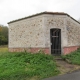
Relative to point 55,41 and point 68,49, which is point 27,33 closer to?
point 55,41

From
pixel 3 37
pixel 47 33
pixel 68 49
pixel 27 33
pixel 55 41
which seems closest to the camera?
pixel 47 33

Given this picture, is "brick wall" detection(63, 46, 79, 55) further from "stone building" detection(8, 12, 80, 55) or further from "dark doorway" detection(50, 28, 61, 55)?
"dark doorway" detection(50, 28, 61, 55)

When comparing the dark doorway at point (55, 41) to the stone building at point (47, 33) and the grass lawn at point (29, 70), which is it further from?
the grass lawn at point (29, 70)

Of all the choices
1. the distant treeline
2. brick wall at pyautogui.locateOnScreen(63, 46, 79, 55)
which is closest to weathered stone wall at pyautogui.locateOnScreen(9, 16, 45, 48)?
brick wall at pyautogui.locateOnScreen(63, 46, 79, 55)

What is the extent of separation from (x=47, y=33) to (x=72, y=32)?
10.2 ft

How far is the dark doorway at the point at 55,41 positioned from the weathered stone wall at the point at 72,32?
90cm

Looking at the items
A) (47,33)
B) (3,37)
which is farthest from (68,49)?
(3,37)

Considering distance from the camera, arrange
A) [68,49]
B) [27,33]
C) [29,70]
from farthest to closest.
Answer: [27,33], [68,49], [29,70]

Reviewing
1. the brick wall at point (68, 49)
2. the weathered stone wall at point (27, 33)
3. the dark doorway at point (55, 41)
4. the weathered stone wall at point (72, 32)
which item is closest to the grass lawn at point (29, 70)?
the weathered stone wall at point (27, 33)

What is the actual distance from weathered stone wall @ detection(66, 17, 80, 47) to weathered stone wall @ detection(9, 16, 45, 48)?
2623 mm

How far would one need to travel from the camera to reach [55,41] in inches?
528

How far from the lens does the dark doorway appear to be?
1327cm

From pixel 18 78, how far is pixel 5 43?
3616 cm

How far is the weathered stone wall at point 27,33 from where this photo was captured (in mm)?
12634
